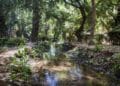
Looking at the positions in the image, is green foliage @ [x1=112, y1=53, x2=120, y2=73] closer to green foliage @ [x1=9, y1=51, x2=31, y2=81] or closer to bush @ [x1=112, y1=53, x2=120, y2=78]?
bush @ [x1=112, y1=53, x2=120, y2=78]

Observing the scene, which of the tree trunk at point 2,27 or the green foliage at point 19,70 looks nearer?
the green foliage at point 19,70

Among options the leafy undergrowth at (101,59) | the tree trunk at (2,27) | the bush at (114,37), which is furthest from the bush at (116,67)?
the tree trunk at (2,27)

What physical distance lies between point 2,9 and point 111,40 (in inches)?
396

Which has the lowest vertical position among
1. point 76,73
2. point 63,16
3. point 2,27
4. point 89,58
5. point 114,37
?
point 76,73

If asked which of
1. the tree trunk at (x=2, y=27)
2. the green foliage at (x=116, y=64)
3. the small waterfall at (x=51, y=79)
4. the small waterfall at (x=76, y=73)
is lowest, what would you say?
the small waterfall at (x=76, y=73)

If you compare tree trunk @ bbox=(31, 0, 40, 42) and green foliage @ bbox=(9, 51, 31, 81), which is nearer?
green foliage @ bbox=(9, 51, 31, 81)

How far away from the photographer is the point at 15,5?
23.2 m

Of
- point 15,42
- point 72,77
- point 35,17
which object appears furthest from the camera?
point 35,17

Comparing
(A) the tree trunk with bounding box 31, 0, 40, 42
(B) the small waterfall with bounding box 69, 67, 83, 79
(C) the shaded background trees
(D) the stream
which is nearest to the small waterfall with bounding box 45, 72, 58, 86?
(D) the stream

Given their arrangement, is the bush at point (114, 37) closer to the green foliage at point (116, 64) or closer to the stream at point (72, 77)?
the stream at point (72, 77)

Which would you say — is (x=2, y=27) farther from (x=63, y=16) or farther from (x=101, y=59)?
(x=101, y=59)

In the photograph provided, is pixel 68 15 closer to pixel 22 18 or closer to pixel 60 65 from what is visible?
pixel 22 18

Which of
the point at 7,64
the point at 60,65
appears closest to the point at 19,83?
the point at 7,64

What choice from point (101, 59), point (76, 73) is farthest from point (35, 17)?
point (76, 73)
